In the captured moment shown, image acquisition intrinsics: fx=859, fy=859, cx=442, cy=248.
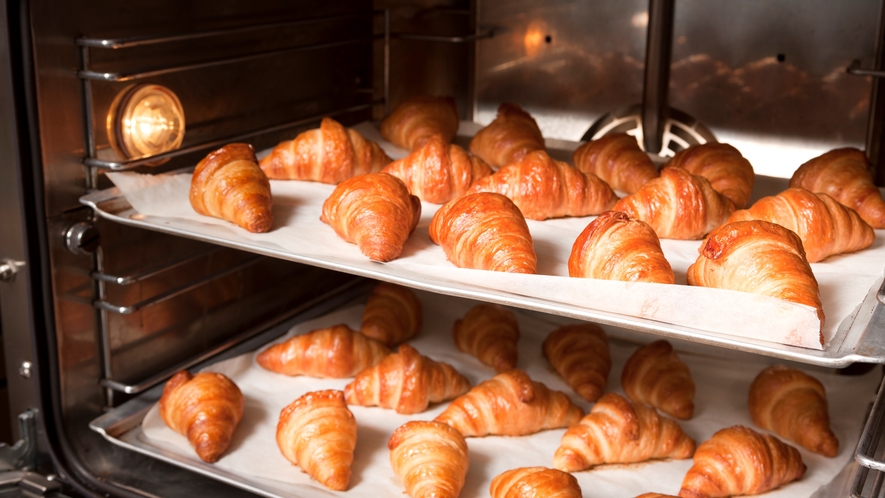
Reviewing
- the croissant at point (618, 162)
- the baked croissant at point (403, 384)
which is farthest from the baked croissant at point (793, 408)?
the baked croissant at point (403, 384)

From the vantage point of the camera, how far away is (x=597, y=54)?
185 cm

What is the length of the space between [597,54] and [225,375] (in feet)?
3.33

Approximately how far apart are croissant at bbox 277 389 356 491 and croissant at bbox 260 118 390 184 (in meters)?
0.40

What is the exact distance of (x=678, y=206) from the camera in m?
1.30

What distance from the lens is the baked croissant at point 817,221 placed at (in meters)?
1.22

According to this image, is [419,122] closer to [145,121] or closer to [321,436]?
[145,121]

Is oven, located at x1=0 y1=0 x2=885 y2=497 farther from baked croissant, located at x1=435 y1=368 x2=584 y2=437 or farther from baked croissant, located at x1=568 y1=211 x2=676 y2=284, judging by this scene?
baked croissant, located at x1=435 y1=368 x2=584 y2=437

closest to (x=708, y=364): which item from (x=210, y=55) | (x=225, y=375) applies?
(x=225, y=375)

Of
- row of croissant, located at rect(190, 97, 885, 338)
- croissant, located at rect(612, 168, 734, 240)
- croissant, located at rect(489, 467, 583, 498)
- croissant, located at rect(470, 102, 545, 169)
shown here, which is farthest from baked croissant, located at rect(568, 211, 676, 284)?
croissant, located at rect(470, 102, 545, 169)

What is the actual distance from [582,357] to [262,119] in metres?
0.76

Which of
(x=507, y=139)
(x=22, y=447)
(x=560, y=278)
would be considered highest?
(x=507, y=139)

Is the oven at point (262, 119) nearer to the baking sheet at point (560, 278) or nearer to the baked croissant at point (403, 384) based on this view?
the baking sheet at point (560, 278)

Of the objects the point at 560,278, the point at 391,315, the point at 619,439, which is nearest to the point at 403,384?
the point at 391,315

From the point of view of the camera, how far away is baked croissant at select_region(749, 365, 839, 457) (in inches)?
53.8
